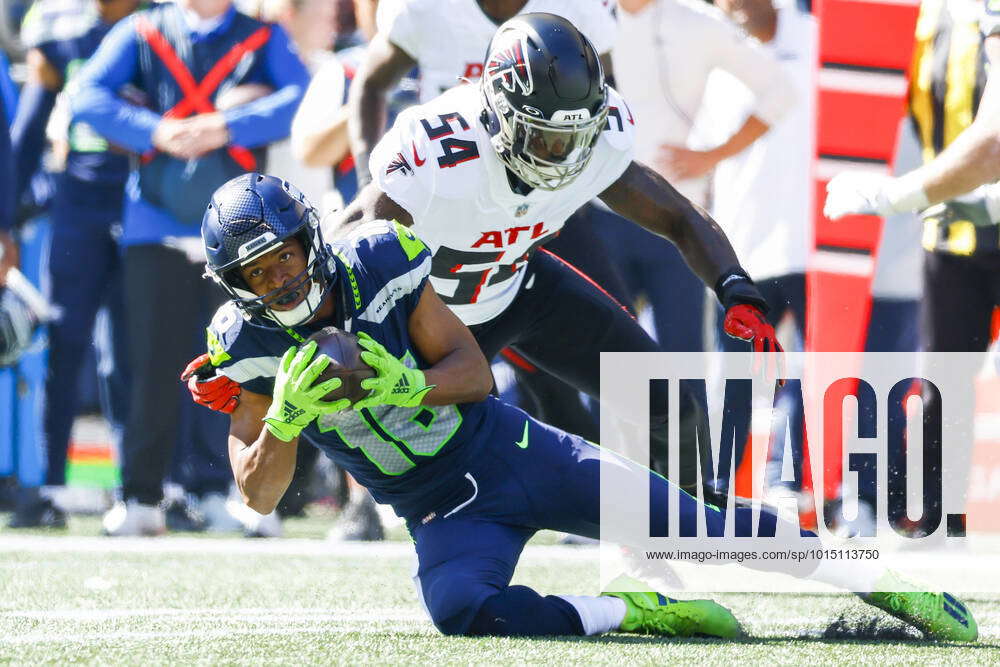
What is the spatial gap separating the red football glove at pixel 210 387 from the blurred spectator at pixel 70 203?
10.5 ft

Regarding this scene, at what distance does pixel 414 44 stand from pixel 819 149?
1906 mm

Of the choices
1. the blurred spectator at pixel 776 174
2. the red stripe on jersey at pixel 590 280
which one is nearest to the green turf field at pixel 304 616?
the red stripe on jersey at pixel 590 280

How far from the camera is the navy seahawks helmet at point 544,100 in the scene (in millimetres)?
4215

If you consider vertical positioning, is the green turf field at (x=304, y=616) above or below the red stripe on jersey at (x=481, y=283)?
below

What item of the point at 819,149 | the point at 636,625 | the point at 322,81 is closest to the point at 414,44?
the point at 322,81

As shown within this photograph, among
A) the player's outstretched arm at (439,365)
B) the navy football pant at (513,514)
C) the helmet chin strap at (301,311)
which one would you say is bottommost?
the navy football pant at (513,514)

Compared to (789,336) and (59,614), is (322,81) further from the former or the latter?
(59,614)

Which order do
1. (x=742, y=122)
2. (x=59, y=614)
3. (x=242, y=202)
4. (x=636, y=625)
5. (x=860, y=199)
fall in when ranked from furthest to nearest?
(x=742, y=122) < (x=860, y=199) < (x=59, y=614) < (x=636, y=625) < (x=242, y=202)

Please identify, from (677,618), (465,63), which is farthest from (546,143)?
(465,63)

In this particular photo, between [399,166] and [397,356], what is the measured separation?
0.68 m

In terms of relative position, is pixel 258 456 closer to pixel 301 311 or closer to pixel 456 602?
pixel 301 311

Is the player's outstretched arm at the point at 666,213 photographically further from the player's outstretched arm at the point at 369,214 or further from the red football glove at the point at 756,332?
the player's outstretched arm at the point at 369,214

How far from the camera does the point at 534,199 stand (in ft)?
14.9

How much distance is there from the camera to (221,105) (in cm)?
668
